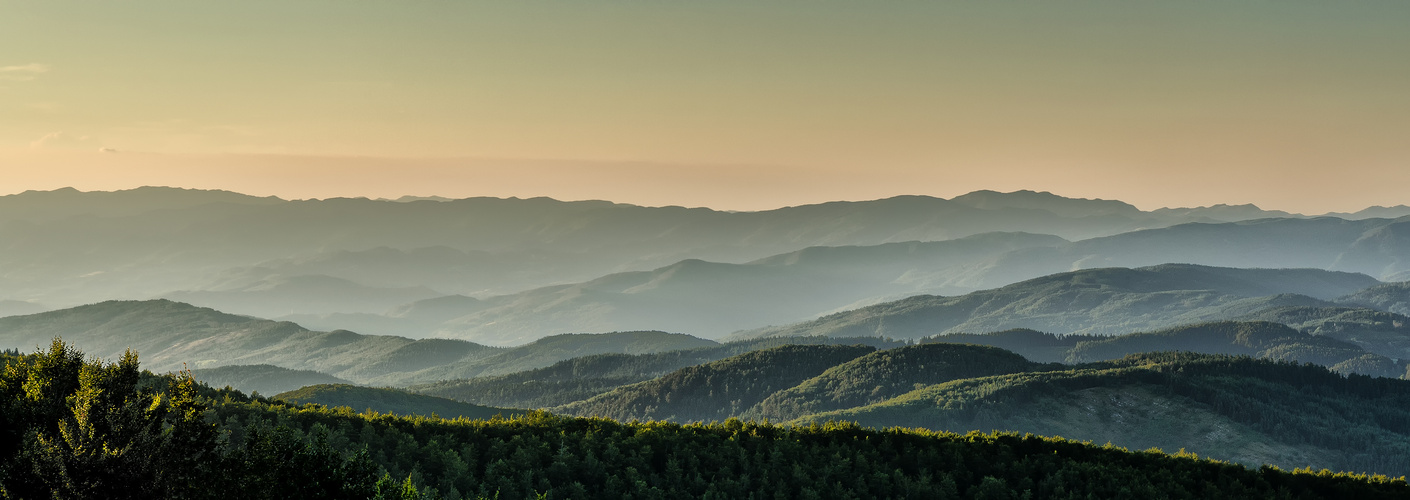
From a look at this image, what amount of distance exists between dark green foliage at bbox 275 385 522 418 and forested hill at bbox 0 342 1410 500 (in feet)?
229

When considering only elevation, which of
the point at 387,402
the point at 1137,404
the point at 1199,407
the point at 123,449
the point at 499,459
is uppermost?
the point at 123,449

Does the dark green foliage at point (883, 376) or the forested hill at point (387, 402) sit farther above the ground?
the forested hill at point (387, 402)

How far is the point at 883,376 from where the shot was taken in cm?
18875

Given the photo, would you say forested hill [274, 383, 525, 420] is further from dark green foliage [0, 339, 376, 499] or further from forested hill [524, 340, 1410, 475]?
dark green foliage [0, 339, 376, 499]

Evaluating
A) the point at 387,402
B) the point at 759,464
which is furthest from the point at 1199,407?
the point at 759,464

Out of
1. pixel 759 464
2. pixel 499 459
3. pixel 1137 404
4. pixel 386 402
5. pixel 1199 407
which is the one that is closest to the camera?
pixel 499 459

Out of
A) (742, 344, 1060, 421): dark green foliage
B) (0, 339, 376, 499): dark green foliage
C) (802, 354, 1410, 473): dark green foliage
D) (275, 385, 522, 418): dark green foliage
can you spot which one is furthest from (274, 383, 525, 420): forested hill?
(0, 339, 376, 499): dark green foliage

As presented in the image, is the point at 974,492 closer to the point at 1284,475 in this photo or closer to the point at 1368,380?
the point at 1284,475

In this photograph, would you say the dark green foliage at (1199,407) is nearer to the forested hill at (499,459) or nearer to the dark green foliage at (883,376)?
the dark green foliage at (883,376)

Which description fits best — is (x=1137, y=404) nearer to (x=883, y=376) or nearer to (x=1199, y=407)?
(x=1199, y=407)

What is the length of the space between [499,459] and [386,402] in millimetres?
86287

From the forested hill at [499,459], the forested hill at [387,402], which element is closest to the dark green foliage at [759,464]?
the forested hill at [499,459]

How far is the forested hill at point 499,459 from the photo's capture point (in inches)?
872

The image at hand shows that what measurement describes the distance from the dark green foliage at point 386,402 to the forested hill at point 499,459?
69.9m
